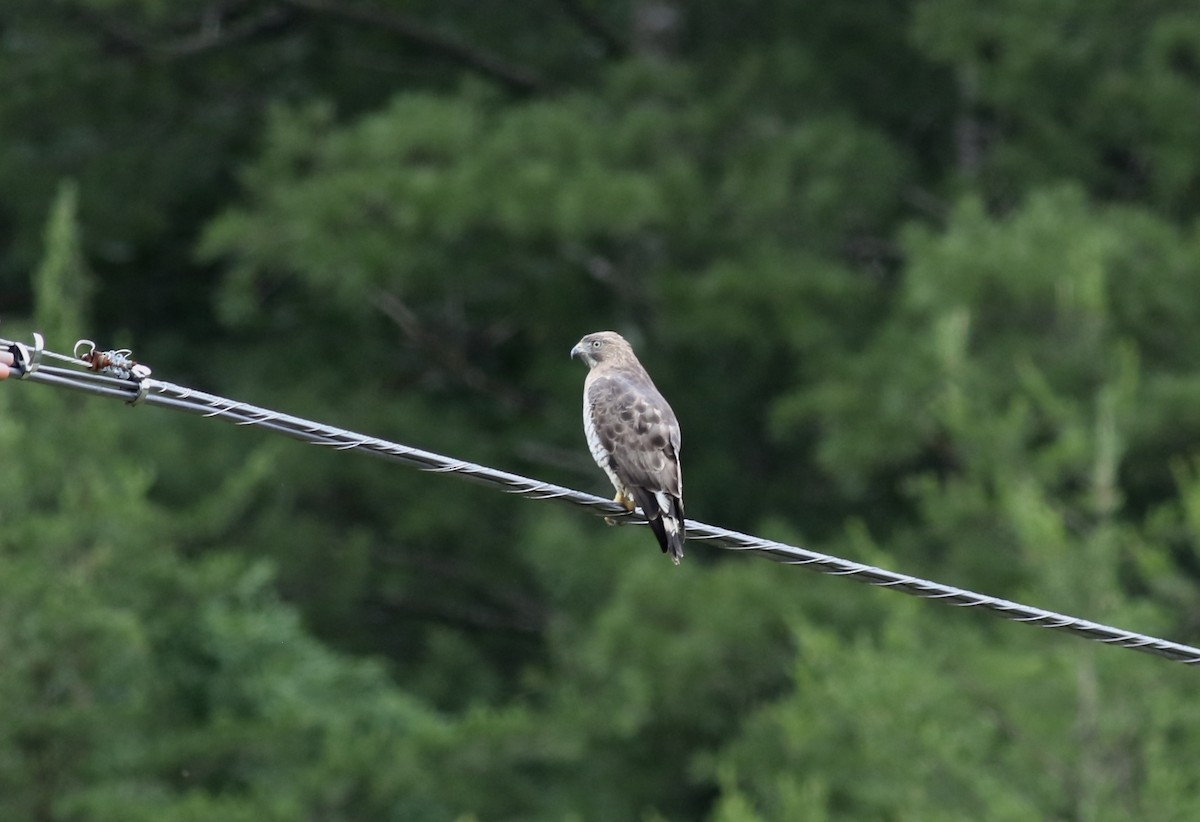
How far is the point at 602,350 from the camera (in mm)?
9125

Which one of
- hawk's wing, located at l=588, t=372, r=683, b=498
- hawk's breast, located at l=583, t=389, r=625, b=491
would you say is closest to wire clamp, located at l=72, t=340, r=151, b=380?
hawk's wing, located at l=588, t=372, r=683, b=498

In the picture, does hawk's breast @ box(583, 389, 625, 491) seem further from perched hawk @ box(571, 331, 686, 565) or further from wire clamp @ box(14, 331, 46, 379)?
wire clamp @ box(14, 331, 46, 379)

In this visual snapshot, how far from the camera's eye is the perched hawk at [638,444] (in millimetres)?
7383

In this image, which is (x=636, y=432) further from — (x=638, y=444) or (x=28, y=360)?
(x=28, y=360)

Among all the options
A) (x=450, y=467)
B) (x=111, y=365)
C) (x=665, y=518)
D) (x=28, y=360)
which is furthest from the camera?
(x=665, y=518)

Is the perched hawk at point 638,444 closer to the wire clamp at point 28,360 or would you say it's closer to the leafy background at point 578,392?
the wire clamp at point 28,360

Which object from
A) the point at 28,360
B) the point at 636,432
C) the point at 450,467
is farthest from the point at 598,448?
the point at 28,360

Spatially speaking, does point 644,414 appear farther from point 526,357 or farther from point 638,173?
point 526,357

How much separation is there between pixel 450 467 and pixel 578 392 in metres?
11.7

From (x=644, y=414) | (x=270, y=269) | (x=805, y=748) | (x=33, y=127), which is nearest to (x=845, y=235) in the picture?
(x=270, y=269)

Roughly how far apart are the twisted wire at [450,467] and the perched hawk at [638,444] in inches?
50.1

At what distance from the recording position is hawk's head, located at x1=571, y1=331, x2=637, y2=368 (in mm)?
9052

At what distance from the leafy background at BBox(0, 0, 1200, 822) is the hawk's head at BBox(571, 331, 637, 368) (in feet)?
10.2

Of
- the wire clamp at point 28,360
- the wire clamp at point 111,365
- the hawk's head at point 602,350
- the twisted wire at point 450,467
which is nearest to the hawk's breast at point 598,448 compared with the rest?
the hawk's head at point 602,350
